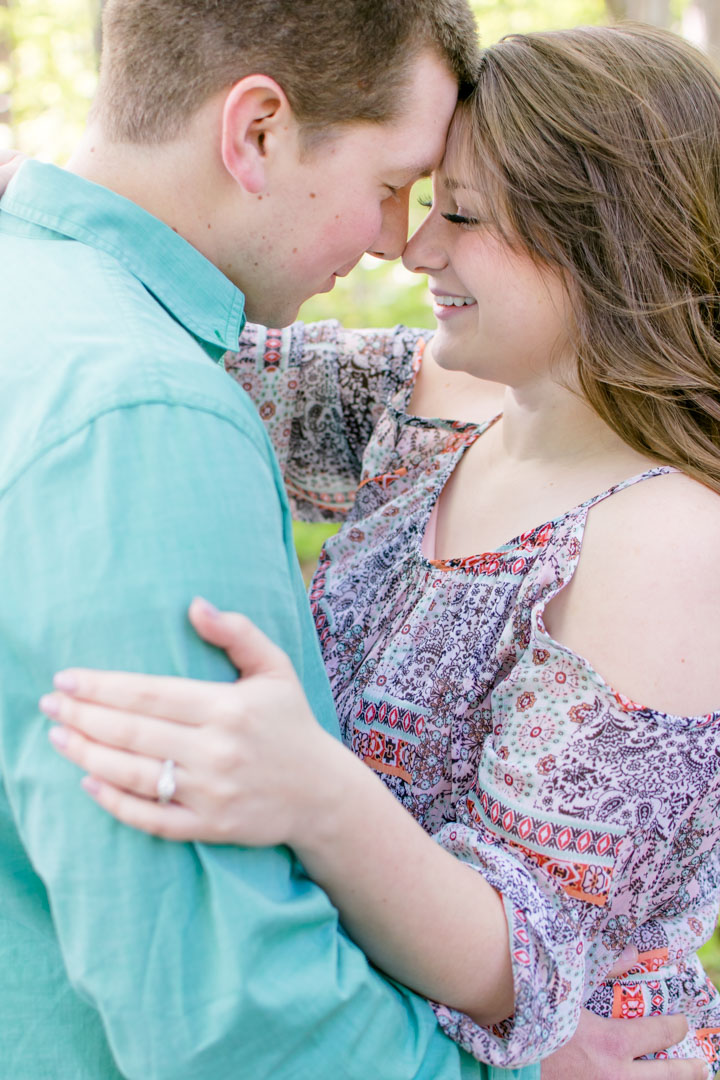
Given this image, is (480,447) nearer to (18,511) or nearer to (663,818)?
(663,818)

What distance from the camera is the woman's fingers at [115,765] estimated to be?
1.08m

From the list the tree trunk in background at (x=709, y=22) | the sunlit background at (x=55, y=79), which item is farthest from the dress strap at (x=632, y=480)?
the sunlit background at (x=55, y=79)

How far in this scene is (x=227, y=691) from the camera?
44.1 inches

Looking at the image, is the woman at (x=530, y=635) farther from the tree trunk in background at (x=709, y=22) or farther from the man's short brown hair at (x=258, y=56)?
the tree trunk in background at (x=709, y=22)

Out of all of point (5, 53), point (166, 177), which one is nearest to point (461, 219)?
point (166, 177)

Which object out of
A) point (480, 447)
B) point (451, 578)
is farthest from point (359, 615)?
point (480, 447)

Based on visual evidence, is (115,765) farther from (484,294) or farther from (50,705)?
(484,294)

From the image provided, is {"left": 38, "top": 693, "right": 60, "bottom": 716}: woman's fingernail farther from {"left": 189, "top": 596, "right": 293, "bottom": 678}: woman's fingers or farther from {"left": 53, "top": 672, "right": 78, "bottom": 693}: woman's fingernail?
{"left": 189, "top": 596, "right": 293, "bottom": 678}: woman's fingers

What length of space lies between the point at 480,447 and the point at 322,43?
1.06m

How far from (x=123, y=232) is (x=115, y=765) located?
2.84ft

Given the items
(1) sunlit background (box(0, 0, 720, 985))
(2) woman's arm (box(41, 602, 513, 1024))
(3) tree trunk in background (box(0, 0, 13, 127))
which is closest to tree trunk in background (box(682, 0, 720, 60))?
(1) sunlit background (box(0, 0, 720, 985))

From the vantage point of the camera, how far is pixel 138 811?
1079mm

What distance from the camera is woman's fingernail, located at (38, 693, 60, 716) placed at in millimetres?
1085

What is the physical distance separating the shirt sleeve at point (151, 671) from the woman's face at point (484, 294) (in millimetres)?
984
